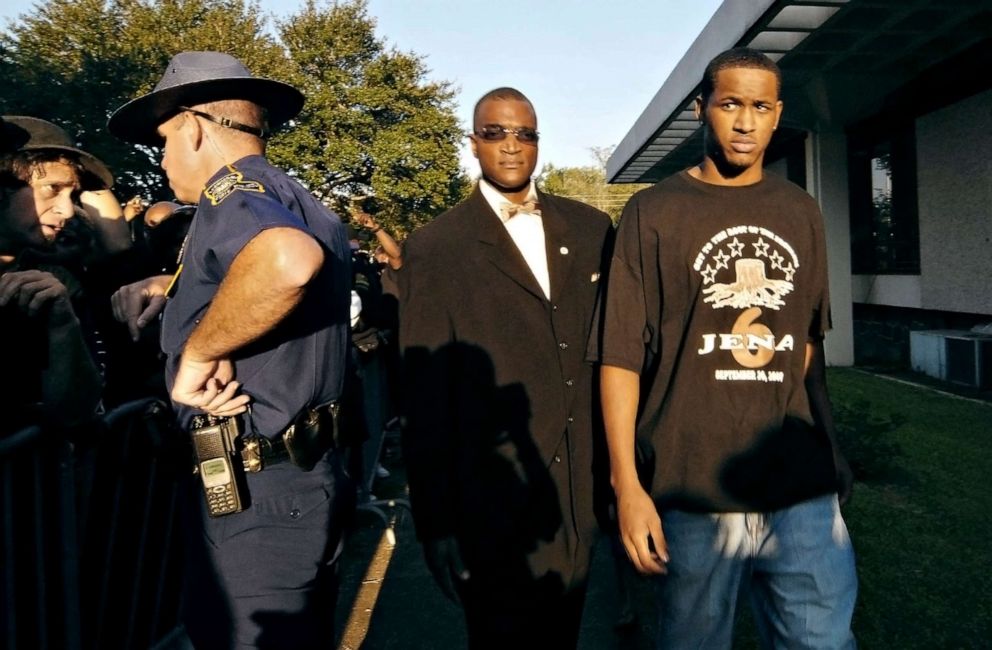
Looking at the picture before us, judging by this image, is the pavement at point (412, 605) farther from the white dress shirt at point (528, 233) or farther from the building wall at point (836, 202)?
the building wall at point (836, 202)

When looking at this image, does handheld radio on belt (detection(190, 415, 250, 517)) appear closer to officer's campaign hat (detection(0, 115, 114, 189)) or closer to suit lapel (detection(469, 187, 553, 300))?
suit lapel (detection(469, 187, 553, 300))

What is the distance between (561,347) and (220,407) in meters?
1.09

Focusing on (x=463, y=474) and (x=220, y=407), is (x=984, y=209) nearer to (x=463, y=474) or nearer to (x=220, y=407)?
(x=463, y=474)

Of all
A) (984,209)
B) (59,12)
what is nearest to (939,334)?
(984,209)

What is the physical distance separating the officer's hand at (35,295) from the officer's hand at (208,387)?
1.94 ft

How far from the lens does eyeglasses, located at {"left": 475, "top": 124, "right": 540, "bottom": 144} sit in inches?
103

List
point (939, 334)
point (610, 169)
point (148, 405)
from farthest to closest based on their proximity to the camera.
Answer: point (610, 169), point (939, 334), point (148, 405)

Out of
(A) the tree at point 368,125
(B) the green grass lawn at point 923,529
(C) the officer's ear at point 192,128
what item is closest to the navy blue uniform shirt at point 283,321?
(C) the officer's ear at point 192,128

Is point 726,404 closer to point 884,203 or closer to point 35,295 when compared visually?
point 35,295

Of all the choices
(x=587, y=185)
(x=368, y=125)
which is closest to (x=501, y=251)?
(x=368, y=125)

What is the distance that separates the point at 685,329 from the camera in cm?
208

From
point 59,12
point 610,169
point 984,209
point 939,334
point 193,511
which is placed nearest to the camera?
point 193,511

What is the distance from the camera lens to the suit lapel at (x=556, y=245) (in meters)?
2.48

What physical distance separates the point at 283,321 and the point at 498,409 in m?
0.76
